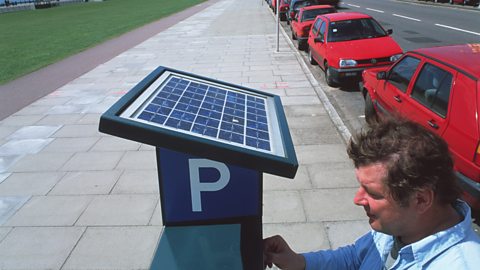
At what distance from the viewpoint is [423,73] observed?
16.8 feet

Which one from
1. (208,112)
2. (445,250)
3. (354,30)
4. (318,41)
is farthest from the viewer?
(318,41)

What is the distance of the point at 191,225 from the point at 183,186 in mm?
221

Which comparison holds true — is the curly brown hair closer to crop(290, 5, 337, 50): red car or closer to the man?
the man

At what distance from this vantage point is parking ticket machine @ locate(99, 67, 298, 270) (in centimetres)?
155

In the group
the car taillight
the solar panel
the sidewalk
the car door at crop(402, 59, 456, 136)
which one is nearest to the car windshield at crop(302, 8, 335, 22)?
the sidewalk

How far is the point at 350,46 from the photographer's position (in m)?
9.77

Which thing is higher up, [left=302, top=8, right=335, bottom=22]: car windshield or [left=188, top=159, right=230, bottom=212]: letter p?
[left=188, top=159, right=230, bottom=212]: letter p

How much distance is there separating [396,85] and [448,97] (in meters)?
1.53

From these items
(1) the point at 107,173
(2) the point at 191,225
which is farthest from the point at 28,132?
(2) the point at 191,225

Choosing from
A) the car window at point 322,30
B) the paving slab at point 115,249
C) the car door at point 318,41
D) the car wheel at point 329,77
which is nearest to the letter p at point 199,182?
the paving slab at point 115,249

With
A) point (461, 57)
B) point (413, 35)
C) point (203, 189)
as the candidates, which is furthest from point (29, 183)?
point (413, 35)

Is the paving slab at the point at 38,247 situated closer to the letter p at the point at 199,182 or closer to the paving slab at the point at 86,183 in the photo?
the paving slab at the point at 86,183

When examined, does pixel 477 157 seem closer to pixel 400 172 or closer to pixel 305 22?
pixel 400 172

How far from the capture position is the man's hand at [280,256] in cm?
200
